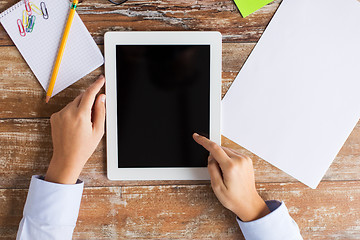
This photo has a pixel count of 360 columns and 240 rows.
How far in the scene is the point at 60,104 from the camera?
760mm

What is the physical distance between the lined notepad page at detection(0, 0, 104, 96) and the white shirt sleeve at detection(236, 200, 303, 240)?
20.8 inches

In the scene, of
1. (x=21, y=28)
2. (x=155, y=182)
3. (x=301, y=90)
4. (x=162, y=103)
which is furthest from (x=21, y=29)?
(x=301, y=90)

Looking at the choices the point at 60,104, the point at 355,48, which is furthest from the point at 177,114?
the point at 355,48

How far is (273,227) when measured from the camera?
0.73m

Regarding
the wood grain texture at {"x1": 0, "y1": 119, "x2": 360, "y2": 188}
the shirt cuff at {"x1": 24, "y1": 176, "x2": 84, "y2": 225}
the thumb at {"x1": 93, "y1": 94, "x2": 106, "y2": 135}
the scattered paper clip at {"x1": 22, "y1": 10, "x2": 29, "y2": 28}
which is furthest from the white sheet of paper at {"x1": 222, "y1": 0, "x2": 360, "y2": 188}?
the scattered paper clip at {"x1": 22, "y1": 10, "x2": 29, "y2": 28}

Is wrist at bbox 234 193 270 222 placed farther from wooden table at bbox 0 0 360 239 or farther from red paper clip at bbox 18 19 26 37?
red paper clip at bbox 18 19 26 37

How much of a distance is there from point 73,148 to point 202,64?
0.36m

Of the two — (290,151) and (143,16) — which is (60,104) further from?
(290,151)

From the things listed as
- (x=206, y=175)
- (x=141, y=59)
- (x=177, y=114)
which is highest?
(x=141, y=59)

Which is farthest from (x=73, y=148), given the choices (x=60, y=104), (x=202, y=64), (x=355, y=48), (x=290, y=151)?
(x=355, y=48)

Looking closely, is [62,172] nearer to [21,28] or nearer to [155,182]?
[155,182]

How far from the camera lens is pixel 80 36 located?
2.44ft

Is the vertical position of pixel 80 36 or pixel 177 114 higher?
pixel 80 36

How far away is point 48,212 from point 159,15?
1.73 feet
